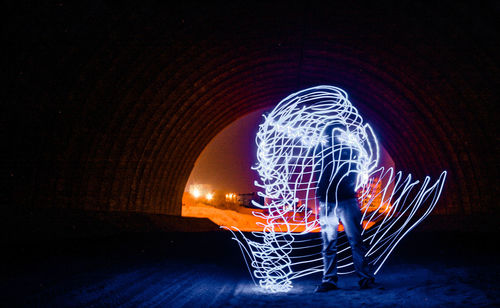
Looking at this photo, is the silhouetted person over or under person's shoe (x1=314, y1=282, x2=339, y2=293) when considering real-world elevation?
over

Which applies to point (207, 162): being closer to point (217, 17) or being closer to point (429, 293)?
point (217, 17)

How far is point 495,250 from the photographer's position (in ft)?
27.1

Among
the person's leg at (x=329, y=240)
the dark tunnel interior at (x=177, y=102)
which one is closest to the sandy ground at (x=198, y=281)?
the dark tunnel interior at (x=177, y=102)

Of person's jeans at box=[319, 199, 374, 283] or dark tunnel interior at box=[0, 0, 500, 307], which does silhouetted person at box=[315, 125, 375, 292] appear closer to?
person's jeans at box=[319, 199, 374, 283]

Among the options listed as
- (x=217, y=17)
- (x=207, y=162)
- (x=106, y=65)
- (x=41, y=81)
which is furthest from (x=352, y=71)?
(x=207, y=162)

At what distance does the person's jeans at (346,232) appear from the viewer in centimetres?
508

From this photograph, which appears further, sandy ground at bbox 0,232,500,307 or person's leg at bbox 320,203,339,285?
person's leg at bbox 320,203,339,285

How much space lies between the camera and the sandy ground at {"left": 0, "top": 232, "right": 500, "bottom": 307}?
431 cm

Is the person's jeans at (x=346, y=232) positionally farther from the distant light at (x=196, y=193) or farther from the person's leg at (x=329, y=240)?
the distant light at (x=196, y=193)

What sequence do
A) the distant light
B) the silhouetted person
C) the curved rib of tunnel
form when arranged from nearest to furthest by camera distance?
the silhouetted person, the curved rib of tunnel, the distant light

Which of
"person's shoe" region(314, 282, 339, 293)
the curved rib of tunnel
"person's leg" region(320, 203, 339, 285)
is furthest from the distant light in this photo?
"person's shoe" region(314, 282, 339, 293)

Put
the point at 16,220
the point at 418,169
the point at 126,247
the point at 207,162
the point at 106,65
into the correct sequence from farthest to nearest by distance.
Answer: the point at 207,162
the point at 418,169
the point at 106,65
the point at 16,220
the point at 126,247

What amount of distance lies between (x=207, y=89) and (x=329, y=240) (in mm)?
13557

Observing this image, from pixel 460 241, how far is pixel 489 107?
5672mm
